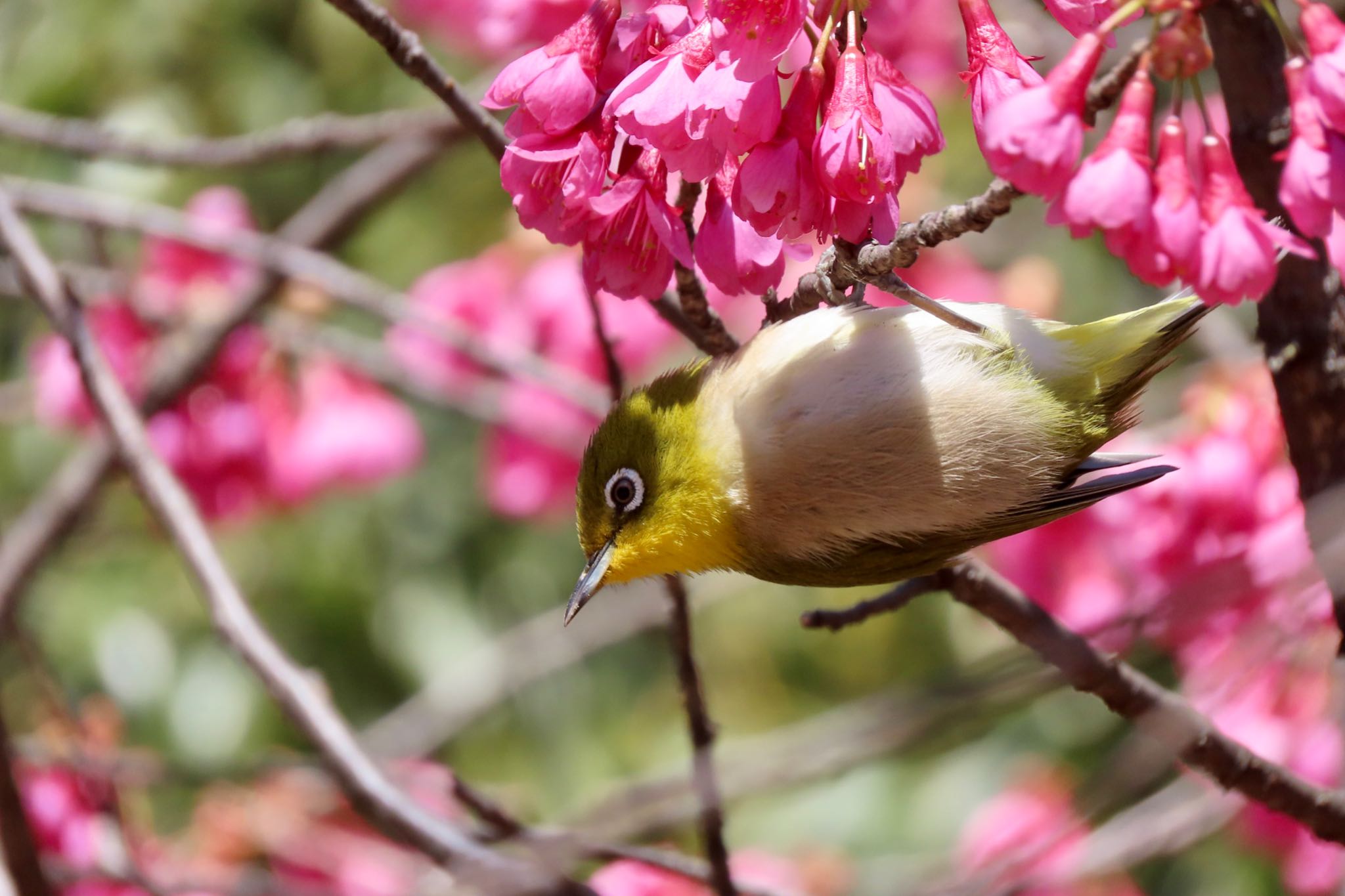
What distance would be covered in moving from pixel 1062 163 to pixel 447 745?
10.8 feet

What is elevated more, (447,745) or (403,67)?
(403,67)

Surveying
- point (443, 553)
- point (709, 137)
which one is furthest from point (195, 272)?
point (709, 137)

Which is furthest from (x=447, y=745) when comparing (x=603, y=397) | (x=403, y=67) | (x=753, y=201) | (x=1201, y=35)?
(x=1201, y=35)

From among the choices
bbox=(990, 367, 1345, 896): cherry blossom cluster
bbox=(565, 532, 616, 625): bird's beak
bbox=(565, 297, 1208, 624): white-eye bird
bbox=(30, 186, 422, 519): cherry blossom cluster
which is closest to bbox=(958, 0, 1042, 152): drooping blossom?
bbox=(565, 297, 1208, 624): white-eye bird

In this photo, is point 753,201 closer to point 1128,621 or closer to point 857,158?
point 857,158

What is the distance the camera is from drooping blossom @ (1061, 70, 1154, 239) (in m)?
0.95

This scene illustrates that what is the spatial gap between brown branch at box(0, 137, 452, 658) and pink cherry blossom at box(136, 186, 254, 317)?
117 mm

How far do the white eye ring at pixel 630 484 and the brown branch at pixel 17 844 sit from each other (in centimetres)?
75

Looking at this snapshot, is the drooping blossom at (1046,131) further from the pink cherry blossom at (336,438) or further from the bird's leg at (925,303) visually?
the pink cherry blossom at (336,438)

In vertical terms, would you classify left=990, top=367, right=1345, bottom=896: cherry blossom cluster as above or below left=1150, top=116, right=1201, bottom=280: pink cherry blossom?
below

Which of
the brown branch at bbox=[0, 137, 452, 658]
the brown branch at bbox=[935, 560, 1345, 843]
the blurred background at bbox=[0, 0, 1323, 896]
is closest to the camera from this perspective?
the brown branch at bbox=[935, 560, 1345, 843]

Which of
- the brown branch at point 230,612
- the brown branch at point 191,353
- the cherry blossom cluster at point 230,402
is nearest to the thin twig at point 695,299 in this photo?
the brown branch at point 230,612

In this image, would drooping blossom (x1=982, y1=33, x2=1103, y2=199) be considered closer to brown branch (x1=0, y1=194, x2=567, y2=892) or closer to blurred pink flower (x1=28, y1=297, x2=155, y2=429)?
brown branch (x1=0, y1=194, x2=567, y2=892)

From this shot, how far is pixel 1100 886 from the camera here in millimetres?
2838
